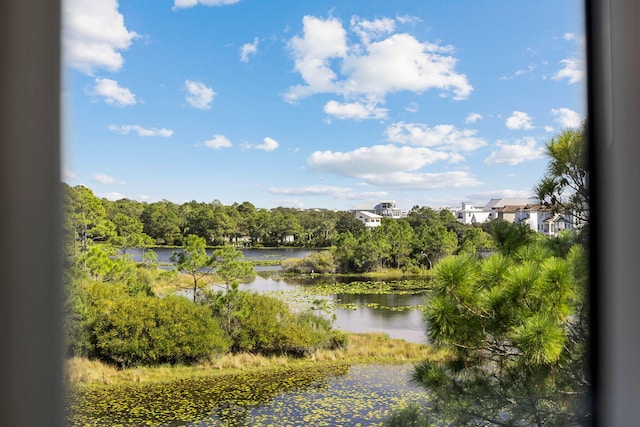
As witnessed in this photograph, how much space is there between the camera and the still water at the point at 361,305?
1.34m

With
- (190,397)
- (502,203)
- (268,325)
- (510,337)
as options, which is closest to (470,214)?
(502,203)

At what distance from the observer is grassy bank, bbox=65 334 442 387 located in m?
1.28

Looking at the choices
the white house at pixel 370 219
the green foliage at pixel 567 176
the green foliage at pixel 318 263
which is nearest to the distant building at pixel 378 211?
the white house at pixel 370 219

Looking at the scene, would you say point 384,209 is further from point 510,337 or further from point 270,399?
point 270,399

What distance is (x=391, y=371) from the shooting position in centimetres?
132

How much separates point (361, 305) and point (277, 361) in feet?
0.95

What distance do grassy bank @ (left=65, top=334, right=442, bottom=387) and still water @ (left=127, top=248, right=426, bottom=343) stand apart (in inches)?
1.1

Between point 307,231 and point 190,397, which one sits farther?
point 307,231

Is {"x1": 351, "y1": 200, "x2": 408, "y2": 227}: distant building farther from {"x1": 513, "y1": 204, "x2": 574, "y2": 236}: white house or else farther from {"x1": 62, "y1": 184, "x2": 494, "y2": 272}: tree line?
{"x1": 513, "y1": 204, "x2": 574, "y2": 236}: white house

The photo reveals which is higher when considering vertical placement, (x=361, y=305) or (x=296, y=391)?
(x=361, y=305)

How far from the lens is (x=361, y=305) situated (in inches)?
55.3

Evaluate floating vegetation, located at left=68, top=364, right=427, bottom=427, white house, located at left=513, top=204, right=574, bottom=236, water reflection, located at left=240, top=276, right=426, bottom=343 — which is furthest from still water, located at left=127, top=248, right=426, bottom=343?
white house, located at left=513, top=204, right=574, bottom=236
